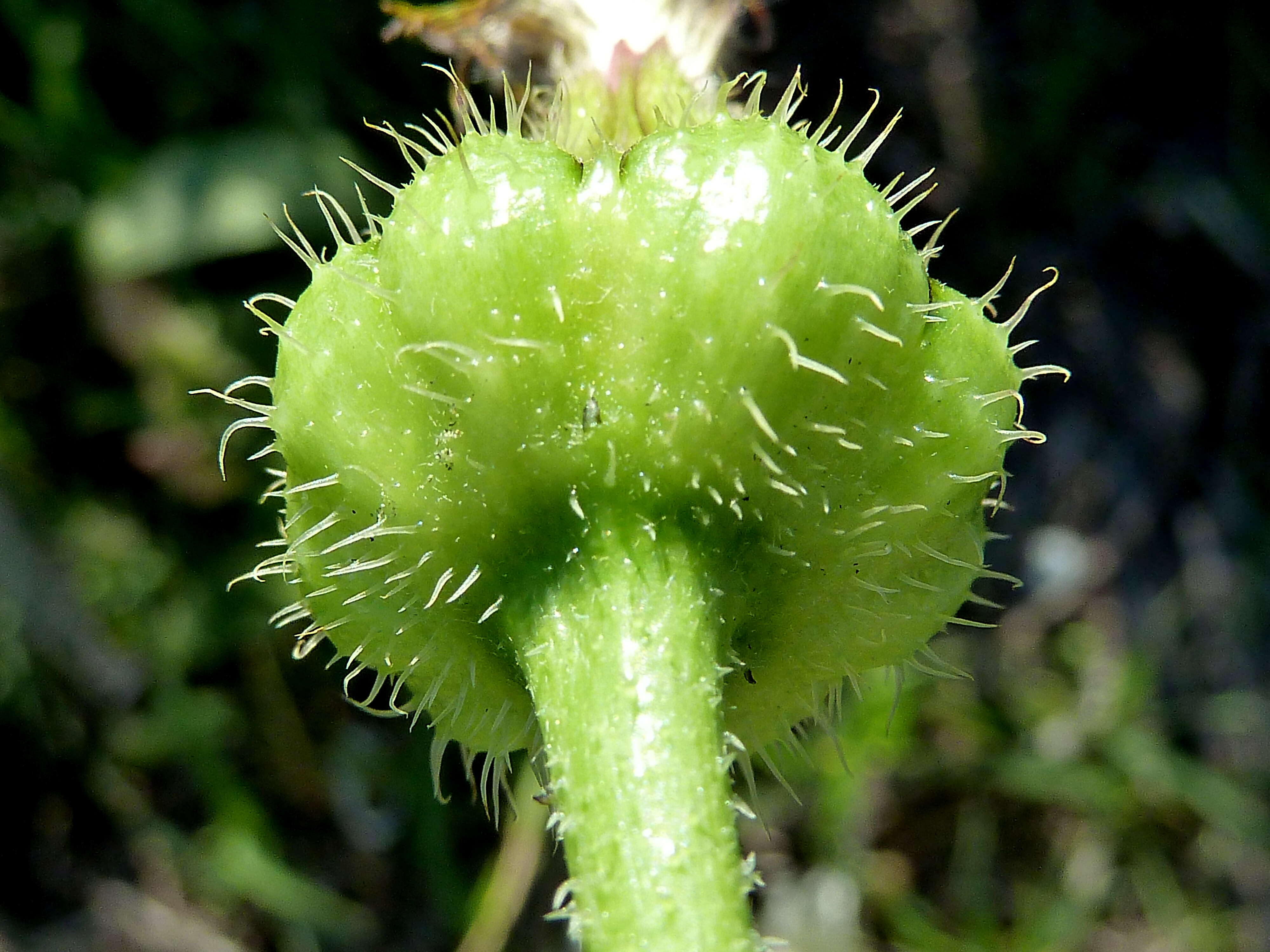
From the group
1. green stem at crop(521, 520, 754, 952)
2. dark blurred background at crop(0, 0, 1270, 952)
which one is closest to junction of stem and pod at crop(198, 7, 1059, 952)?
green stem at crop(521, 520, 754, 952)

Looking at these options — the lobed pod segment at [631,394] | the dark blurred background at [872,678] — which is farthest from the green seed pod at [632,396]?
the dark blurred background at [872,678]

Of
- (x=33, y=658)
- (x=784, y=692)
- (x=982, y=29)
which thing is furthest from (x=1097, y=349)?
(x=33, y=658)

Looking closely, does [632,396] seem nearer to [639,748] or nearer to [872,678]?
[639,748]

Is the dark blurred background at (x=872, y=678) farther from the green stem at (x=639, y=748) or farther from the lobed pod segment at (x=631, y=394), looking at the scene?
the green stem at (x=639, y=748)

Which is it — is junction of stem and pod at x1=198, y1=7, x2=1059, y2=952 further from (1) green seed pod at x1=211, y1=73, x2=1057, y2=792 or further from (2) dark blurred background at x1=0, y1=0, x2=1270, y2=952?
(2) dark blurred background at x1=0, y1=0, x2=1270, y2=952

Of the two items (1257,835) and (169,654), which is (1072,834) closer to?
(1257,835)

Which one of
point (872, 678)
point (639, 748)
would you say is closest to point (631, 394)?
point (639, 748)
